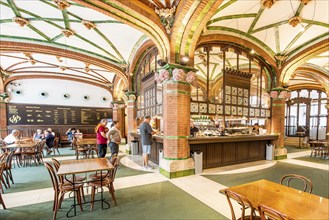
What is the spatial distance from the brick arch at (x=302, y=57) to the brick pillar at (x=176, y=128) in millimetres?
5613

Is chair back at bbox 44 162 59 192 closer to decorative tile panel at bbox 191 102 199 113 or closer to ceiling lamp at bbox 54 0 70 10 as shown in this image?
ceiling lamp at bbox 54 0 70 10

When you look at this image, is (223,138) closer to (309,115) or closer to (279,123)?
(279,123)

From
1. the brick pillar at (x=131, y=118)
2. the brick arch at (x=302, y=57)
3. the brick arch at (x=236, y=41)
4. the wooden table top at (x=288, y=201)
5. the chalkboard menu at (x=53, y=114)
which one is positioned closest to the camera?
the wooden table top at (x=288, y=201)

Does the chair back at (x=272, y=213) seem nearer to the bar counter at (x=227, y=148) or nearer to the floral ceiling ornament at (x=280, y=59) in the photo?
the bar counter at (x=227, y=148)

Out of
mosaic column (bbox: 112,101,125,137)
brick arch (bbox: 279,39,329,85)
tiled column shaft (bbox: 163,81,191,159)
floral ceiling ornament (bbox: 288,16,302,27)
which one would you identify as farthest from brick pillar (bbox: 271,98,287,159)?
mosaic column (bbox: 112,101,125,137)

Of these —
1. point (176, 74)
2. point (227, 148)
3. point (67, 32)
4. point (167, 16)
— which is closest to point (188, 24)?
point (167, 16)

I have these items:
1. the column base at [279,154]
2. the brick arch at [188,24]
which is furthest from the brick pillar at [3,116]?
the column base at [279,154]

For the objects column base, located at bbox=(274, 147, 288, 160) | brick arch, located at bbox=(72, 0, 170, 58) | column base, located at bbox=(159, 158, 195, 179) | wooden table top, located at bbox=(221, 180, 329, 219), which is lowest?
column base, located at bbox=(274, 147, 288, 160)

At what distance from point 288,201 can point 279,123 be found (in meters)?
6.95

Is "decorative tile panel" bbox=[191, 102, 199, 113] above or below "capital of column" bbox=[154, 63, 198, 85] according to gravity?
below

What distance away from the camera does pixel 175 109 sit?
493cm

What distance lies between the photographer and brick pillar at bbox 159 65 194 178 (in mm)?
4926

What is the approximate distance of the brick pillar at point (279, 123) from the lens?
7.43m

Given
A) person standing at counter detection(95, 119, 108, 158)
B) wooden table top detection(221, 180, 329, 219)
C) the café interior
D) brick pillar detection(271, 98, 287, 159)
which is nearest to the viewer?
wooden table top detection(221, 180, 329, 219)
